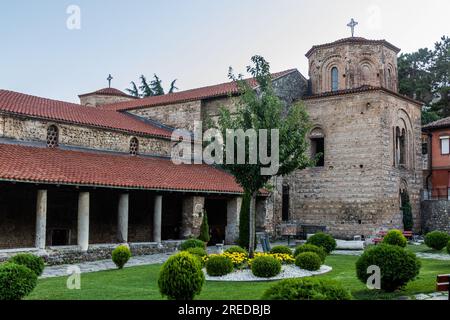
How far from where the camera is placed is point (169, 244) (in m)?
19.9

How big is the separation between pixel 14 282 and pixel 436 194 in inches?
1065

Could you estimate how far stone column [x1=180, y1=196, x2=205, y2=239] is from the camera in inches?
826

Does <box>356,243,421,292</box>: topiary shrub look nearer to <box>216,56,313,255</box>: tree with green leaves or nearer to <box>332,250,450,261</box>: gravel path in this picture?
<box>216,56,313,255</box>: tree with green leaves

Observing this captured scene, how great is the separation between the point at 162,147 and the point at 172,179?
3.61m

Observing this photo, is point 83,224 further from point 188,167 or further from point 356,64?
point 356,64

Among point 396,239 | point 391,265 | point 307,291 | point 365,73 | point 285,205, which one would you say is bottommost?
point 396,239

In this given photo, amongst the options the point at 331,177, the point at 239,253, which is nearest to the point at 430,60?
the point at 331,177

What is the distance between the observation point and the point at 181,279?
8.52 metres

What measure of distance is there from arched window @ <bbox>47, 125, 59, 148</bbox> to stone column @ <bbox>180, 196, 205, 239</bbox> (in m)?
5.85

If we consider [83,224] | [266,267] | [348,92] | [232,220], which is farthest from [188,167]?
[266,267]

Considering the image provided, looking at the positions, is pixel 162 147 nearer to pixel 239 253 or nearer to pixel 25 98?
pixel 25 98

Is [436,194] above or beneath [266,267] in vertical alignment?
above

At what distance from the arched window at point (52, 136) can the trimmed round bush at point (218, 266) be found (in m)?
10.1

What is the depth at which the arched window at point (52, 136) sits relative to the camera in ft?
63.7
